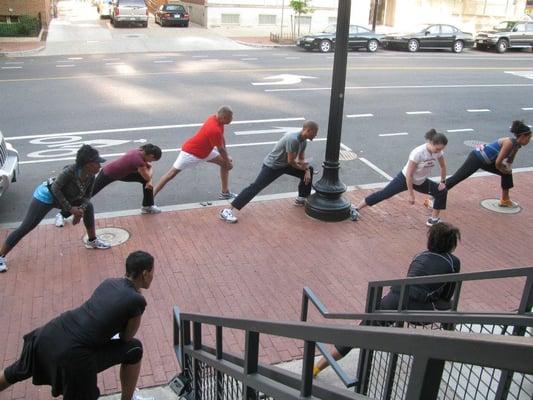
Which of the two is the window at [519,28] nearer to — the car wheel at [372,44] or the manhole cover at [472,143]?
the car wheel at [372,44]

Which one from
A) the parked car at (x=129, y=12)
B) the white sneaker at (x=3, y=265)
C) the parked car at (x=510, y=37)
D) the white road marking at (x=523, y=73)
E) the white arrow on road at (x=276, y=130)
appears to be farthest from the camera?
the parked car at (x=129, y=12)

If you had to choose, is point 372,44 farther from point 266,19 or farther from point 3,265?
point 3,265

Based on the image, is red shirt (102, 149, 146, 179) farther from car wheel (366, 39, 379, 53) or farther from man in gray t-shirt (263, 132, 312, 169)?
car wheel (366, 39, 379, 53)

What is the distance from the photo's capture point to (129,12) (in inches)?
1391

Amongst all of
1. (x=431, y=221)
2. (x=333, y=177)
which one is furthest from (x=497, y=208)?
(x=333, y=177)

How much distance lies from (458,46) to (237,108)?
66.3 feet

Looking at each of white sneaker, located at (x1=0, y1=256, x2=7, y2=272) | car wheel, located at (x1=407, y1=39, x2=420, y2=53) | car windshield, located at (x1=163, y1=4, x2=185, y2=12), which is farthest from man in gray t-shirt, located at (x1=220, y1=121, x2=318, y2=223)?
car windshield, located at (x1=163, y1=4, x2=185, y2=12)

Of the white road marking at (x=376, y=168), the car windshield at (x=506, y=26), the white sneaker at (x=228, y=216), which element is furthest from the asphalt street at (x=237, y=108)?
the car windshield at (x=506, y=26)

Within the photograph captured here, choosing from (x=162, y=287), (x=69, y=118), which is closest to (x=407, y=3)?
(x=69, y=118)

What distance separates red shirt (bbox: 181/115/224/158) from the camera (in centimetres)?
857

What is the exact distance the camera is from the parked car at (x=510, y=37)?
31.5 metres

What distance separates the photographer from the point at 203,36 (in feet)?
107

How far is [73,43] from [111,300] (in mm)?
27750

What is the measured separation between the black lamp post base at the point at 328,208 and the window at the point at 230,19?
99.1 ft
